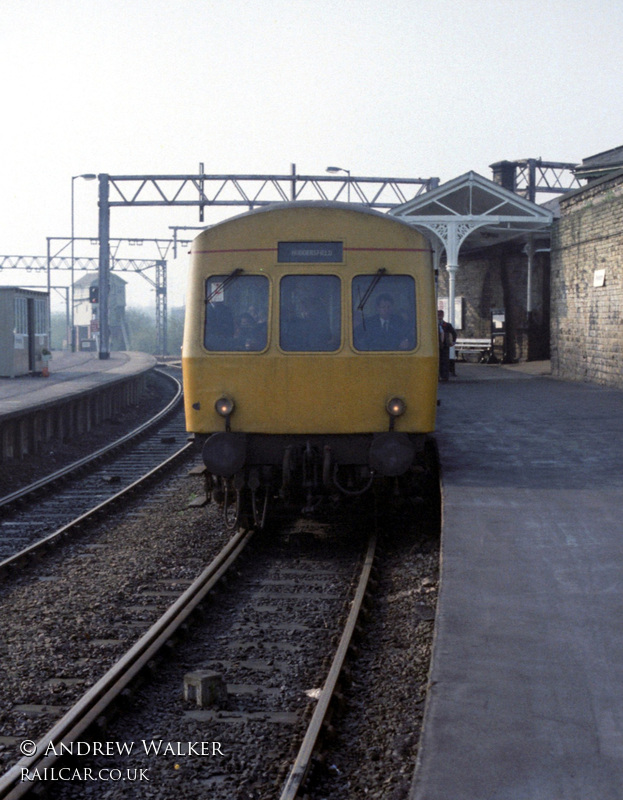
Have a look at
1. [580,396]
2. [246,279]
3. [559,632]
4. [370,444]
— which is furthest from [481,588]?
[580,396]

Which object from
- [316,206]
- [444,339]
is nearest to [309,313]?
[316,206]

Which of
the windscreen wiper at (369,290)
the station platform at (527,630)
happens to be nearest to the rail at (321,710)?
the station platform at (527,630)

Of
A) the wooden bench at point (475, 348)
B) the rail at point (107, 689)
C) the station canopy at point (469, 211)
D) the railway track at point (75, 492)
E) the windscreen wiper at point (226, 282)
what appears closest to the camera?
the rail at point (107, 689)

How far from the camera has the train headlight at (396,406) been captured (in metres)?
8.45

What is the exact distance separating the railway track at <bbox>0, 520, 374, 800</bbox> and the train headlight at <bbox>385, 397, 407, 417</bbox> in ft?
4.39

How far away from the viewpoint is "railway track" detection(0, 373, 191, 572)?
32.3ft

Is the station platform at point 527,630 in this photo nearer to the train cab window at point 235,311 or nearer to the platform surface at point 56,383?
the train cab window at point 235,311

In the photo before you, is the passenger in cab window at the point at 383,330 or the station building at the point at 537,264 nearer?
the passenger in cab window at the point at 383,330

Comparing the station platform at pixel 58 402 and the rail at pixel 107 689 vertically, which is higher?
the station platform at pixel 58 402

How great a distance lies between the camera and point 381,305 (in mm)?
8641

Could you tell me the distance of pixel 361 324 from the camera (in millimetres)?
8633

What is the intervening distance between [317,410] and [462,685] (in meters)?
4.22

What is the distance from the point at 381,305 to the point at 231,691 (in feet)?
13.4

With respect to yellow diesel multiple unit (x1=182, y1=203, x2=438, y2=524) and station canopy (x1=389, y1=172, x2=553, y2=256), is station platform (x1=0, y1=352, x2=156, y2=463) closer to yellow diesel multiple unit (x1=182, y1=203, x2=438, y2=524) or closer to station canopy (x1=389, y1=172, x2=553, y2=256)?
yellow diesel multiple unit (x1=182, y1=203, x2=438, y2=524)
